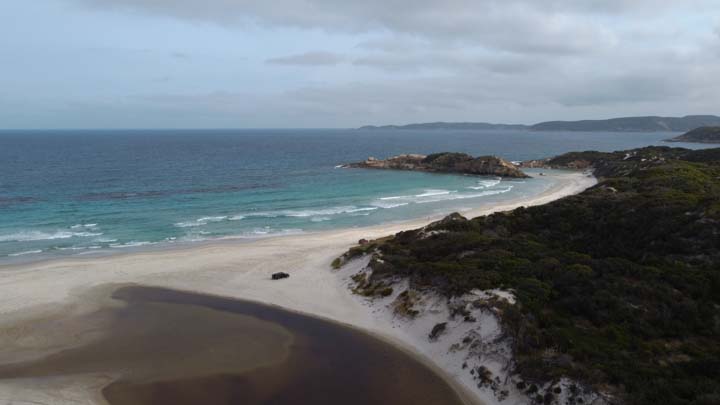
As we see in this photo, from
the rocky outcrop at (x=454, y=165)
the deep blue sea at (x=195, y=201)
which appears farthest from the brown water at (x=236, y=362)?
the rocky outcrop at (x=454, y=165)

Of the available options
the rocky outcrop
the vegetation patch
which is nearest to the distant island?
→ the rocky outcrop

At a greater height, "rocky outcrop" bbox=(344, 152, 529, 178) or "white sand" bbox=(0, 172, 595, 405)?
"rocky outcrop" bbox=(344, 152, 529, 178)

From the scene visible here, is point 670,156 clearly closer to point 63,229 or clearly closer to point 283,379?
point 283,379

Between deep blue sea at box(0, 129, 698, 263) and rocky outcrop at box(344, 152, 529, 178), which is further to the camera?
rocky outcrop at box(344, 152, 529, 178)

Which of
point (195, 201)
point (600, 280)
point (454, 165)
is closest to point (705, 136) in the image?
point (454, 165)

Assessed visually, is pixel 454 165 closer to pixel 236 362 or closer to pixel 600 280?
pixel 600 280

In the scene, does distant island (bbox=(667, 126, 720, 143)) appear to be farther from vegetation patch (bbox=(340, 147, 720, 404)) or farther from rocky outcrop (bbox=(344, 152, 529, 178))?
vegetation patch (bbox=(340, 147, 720, 404))

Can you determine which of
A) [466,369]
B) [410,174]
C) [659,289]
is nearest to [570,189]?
[410,174]
